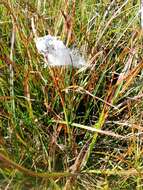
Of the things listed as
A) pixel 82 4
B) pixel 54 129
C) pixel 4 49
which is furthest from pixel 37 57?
pixel 82 4

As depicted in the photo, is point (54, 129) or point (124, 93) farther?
point (124, 93)

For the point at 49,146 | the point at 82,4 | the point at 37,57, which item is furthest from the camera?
the point at 82,4

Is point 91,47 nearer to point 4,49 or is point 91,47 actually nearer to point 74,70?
point 74,70

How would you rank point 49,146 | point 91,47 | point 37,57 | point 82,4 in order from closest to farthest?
point 49,146 → point 37,57 → point 91,47 → point 82,4

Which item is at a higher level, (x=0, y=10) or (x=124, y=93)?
(x=0, y=10)

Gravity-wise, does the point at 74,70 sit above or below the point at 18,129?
above

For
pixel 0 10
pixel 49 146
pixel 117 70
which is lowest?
pixel 49 146

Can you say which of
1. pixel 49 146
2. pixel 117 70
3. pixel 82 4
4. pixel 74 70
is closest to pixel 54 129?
pixel 49 146

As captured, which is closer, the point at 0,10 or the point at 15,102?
the point at 15,102

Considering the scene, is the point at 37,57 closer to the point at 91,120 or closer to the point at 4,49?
the point at 4,49
